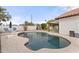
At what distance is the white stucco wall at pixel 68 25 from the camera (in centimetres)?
341

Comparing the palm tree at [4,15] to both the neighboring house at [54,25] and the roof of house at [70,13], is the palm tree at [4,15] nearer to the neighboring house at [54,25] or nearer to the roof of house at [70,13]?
the neighboring house at [54,25]

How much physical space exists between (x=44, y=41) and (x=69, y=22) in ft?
2.20

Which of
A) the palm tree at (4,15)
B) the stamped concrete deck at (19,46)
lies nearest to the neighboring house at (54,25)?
the stamped concrete deck at (19,46)

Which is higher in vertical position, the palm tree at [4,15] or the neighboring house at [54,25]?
the palm tree at [4,15]

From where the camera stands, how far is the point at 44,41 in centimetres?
347

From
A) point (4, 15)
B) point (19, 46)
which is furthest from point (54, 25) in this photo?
point (4, 15)

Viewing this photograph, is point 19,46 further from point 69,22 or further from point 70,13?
point 70,13

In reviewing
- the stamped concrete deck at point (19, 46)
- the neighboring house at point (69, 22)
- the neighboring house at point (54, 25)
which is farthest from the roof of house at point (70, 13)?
the stamped concrete deck at point (19, 46)

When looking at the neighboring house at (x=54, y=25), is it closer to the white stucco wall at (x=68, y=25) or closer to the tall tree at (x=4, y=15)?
the white stucco wall at (x=68, y=25)

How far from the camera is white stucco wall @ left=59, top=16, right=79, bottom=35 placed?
3.41m

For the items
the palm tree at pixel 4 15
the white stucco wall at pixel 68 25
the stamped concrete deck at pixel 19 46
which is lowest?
the stamped concrete deck at pixel 19 46
